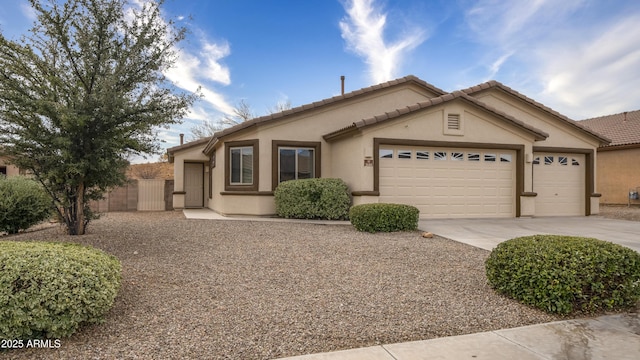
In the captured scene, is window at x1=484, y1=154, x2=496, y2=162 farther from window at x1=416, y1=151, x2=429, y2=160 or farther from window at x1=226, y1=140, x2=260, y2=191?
window at x1=226, y1=140, x2=260, y2=191

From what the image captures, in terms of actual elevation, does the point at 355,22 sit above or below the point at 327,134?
above

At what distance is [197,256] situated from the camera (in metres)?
6.85

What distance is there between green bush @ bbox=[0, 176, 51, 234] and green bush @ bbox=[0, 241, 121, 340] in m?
7.93

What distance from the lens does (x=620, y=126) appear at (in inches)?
871

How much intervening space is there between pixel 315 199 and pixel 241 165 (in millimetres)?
3305

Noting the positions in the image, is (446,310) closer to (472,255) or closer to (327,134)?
(472,255)

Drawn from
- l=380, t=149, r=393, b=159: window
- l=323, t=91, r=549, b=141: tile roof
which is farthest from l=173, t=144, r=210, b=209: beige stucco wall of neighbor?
l=380, t=149, r=393, b=159: window

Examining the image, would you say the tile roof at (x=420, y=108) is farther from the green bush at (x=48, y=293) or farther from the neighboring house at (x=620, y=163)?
the neighboring house at (x=620, y=163)

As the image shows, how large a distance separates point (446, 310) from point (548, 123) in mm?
13671

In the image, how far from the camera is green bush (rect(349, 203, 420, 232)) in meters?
9.61

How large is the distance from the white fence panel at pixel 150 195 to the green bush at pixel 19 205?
8.21m

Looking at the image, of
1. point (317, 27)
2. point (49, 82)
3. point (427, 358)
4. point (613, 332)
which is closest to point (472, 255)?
point (613, 332)

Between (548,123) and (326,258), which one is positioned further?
(548,123)

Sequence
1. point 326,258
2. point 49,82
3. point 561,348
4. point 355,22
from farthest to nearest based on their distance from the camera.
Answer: point 355,22
point 49,82
point 326,258
point 561,348
